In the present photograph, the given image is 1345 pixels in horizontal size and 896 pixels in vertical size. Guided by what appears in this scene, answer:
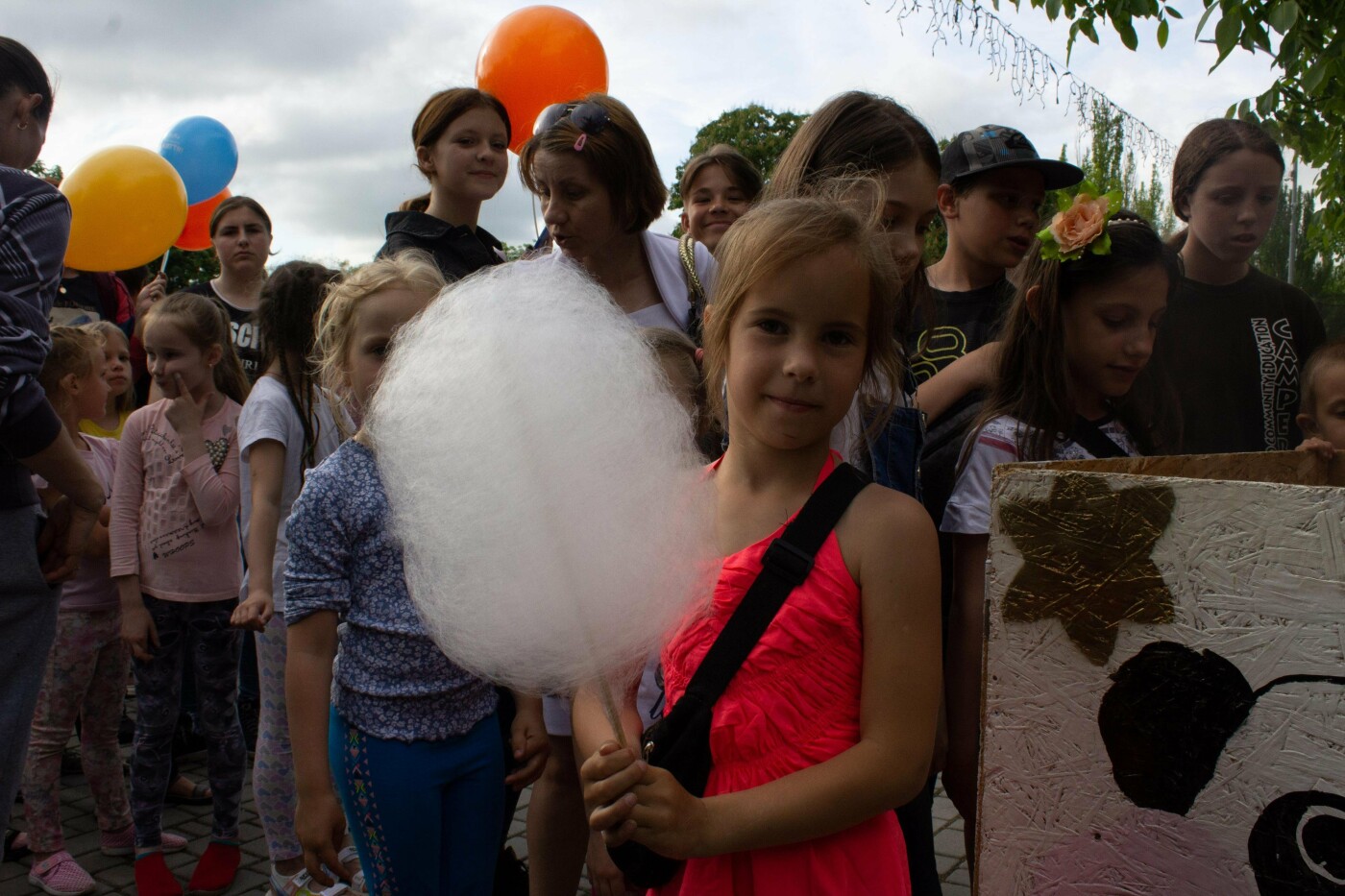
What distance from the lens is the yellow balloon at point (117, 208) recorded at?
539cm

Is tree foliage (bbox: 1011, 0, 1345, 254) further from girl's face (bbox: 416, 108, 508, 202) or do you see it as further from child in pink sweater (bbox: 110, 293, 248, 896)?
child in pink sweater (bbox: 110, 293, 248, 896)

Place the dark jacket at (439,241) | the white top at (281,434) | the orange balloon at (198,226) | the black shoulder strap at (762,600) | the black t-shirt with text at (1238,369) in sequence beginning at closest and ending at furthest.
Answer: the black shoulder strap at (762,600) < the black t-shirt with text at (1238,369) < the white top at (281,434) < the dark jacket at (439,241) < the orange balloon at (198,226)

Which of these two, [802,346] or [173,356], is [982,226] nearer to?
[802,346]

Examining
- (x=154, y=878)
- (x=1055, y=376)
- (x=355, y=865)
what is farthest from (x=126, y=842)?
(x=1055, y=376)

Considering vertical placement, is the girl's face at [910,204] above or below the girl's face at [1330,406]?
above

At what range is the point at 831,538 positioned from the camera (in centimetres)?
147

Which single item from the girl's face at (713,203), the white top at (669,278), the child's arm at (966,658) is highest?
the girl's face at (713,203)

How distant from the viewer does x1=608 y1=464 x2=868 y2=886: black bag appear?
55.9 inches

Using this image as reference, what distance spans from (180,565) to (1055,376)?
10.3 feet

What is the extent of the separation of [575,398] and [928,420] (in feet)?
4.54

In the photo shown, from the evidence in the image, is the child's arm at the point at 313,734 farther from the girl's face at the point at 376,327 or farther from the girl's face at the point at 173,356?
the girl's face at the point at 173,356

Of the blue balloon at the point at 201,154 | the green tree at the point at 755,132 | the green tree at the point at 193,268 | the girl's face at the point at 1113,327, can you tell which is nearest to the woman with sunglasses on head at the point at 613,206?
the girl's face at the point at 1113,327

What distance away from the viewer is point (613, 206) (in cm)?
280

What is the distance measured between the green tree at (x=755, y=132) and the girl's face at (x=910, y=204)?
27712 millimetres
